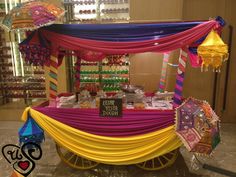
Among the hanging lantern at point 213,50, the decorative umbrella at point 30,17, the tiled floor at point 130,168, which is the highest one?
the decorative umbrella at point 30,17

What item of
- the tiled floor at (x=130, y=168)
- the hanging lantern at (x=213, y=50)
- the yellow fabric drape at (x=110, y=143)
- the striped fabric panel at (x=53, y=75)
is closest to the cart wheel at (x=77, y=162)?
the tiled floor at (x=130, y=168)

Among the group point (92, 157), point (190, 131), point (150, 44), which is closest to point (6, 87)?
point (92, 157)

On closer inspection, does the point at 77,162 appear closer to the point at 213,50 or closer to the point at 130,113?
the point at 130,113

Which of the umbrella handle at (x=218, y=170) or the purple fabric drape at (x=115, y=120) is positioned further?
the umbrella handle at (x=218, y=170)

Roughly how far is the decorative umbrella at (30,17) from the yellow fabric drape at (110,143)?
944 millimetres

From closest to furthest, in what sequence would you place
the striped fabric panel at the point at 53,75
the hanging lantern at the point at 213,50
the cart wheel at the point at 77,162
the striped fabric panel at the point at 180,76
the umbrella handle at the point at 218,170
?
the hanging lantern at the point at 213,50, the striped fabric panel at the point at 180,76, the striped fabric panel at the point at 53,75, the umbrella handle at the point at 218,170, the cart wheel at the point at 77,162

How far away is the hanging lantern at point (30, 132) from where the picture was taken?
2393 mm

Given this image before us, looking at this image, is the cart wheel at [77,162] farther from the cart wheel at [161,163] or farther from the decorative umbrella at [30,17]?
the decorative umbrella at [30,17]

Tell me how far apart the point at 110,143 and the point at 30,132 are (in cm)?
91

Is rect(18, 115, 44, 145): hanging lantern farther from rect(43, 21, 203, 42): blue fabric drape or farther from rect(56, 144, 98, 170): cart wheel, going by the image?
rect(43, 21, 203, 42): blue fabric drape

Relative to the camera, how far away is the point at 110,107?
2381 millimetres

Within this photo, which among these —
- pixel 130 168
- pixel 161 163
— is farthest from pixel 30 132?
pixel 161 163

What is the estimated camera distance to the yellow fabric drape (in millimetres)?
2367

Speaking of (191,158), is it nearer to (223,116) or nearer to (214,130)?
(214,130)
